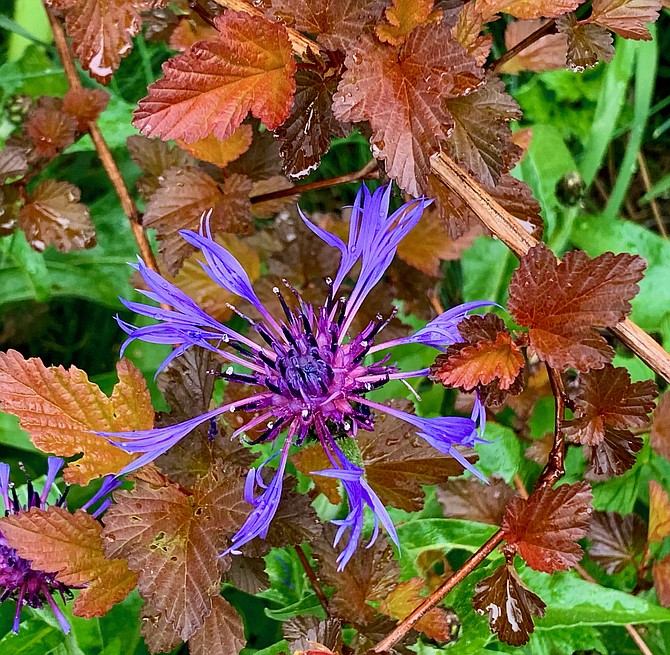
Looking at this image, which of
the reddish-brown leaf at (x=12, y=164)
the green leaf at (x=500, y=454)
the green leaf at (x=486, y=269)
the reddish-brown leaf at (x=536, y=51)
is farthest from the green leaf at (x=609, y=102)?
the reddish-brown leaf at (x=12, y=164)

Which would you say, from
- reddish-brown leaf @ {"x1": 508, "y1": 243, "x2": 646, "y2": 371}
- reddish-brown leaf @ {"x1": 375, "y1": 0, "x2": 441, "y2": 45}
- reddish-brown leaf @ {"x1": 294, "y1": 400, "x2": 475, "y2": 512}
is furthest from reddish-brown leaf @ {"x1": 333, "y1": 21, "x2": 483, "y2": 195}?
reddish-brown leaf @ {"x1": 294, "y1": 400, "x2": 475, "y2": 512}

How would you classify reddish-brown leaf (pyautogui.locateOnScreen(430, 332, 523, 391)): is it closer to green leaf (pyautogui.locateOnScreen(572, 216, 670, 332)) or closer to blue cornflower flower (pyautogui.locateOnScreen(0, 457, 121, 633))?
blue cornflower flower (pyautogui.locateOnScreen(0, 457, 121, 633))

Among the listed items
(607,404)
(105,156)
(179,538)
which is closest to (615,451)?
(607,404)

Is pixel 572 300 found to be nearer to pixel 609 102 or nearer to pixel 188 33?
pixel 188 33

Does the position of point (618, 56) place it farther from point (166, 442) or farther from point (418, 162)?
point (166, 442)

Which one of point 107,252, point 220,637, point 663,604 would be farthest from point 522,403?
point 107,252
